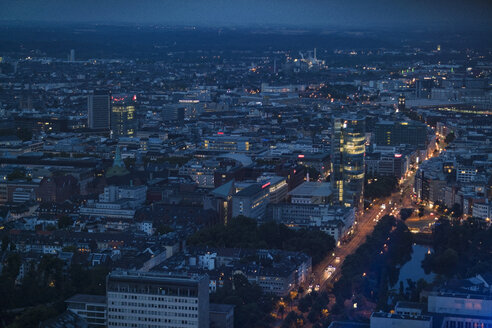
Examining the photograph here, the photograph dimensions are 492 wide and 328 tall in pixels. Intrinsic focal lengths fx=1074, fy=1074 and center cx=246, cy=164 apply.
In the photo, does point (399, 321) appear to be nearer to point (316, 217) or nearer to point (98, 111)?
point (316, 217)

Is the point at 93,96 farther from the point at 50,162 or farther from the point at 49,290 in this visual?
the point at 49,290

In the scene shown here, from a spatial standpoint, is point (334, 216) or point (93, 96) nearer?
point (334, 216)

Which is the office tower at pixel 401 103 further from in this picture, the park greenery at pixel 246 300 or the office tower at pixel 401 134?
the park greenery at pixel 246 300

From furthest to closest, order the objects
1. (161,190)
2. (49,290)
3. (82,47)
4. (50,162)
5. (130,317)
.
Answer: (82,47)
(50,162)
(161,190)
(49,290)
(130,317)

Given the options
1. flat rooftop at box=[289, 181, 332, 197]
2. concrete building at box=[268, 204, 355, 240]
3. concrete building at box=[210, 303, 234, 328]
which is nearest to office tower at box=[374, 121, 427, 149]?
flat rooftop at box=[289, 181, 332, 197]

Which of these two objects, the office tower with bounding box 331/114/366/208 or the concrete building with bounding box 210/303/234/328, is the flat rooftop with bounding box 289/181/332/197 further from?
the concrete building with bounding box 210/303/234/328

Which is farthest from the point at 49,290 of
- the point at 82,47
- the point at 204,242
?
the point at 82,47

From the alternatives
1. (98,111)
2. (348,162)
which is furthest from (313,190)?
(98,111)
